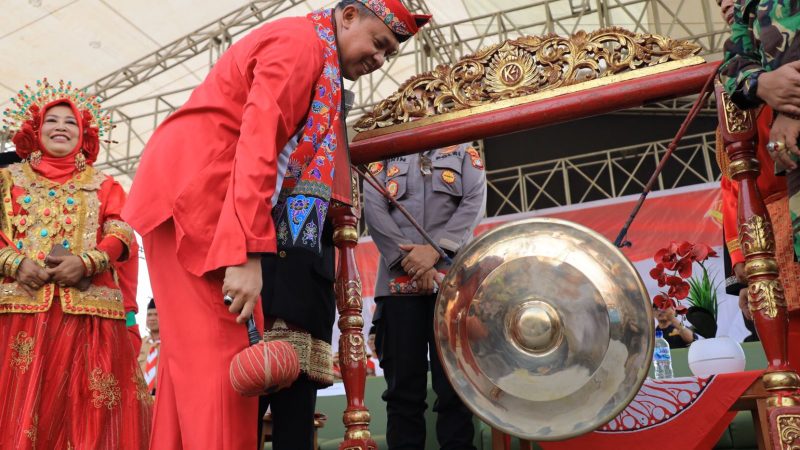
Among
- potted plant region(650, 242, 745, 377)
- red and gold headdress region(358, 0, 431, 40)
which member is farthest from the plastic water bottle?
red and gold headdress region(358, 0, 431, 40)

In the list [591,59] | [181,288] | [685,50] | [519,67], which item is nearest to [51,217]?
[181,288]

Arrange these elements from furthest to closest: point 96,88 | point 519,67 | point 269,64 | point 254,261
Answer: point 96,88, point 519,67, point 269,64, point 254,261

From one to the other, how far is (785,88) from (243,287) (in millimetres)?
1286

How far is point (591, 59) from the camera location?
212cm

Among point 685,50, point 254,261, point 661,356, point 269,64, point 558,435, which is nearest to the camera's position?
point 254,261

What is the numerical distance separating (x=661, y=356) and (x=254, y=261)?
196cm

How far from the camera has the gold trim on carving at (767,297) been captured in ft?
5.90

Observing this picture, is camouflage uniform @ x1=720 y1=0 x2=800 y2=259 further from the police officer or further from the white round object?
the police officer

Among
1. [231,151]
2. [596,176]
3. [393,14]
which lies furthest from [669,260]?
[596,176]

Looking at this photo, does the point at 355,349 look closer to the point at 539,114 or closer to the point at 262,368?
the point at 262,368

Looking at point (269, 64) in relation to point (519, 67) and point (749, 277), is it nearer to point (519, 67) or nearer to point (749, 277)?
point (519, 67)

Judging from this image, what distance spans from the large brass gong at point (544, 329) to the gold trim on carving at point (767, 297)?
0.25m

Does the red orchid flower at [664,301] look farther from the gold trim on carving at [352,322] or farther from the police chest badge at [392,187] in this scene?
the gold trim on carving at [352,322]

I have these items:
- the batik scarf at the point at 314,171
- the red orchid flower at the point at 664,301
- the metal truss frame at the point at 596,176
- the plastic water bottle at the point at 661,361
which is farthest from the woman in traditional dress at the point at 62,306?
the metal truss frame at the point at 596,176
